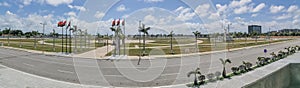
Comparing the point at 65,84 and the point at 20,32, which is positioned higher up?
the point at 20,32

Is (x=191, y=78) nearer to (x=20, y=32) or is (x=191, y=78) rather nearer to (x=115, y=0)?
(x=115, y=0)

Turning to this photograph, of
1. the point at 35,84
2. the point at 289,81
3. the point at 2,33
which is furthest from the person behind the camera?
the point at 2,33

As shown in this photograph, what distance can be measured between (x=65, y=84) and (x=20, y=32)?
99.9 meters

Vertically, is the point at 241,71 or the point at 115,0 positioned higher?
the point at 115,0

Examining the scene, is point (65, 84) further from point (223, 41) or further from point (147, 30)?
point (223, 41)

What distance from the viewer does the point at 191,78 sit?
1255cm

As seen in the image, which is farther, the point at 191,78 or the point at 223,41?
the point at 223,41

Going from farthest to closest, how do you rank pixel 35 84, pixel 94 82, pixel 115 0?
pixel 94 82 → pixel 35 84 → pixel 115 0

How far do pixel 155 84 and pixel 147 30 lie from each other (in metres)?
17.4

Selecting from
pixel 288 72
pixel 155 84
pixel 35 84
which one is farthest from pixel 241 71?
pixel 35 84

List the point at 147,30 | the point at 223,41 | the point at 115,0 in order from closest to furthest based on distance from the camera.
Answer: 1. the point at 115,0
2. the point at 147,30
3. the point at 223,41

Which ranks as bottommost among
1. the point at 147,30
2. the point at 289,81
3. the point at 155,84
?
the point at 155,84

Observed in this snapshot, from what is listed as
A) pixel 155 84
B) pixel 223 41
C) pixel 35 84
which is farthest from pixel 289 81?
pixel 223 41

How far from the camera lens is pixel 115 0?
9.66 meters
